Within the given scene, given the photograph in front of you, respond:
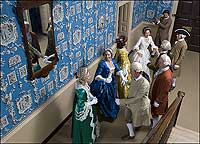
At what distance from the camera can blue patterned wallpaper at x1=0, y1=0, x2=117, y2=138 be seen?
2.96 meters

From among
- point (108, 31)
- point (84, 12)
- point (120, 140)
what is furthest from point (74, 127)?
point (108, 31)

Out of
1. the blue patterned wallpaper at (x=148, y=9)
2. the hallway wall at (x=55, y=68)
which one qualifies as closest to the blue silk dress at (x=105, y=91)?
the hallway wall at (x=55, y=68)

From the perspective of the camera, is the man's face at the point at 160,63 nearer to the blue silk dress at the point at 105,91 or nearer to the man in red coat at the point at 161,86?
the man in red coat at the point at 161,86

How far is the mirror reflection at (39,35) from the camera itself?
318 centimetres

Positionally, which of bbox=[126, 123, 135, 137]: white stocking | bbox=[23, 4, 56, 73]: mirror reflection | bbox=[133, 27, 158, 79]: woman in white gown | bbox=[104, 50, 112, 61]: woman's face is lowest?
bbox=[126, 123, 135, 137]: white stocking

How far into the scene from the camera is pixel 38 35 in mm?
3355

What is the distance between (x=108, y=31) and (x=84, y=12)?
49.2 inches

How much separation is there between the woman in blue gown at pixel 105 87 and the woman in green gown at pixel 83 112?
36 cm

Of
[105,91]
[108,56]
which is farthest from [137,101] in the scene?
[108,56]

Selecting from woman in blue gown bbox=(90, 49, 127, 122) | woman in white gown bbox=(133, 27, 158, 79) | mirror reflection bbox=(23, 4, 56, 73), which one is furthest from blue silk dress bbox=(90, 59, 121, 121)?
woman in white gown bbox=(133, 27, 158, 79)

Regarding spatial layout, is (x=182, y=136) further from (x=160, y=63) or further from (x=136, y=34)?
(x=136, y=34)

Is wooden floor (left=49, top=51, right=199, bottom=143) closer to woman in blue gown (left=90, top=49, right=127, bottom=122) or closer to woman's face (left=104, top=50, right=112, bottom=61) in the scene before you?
woman in blue gown (left=90, top=49, right=127, bottom=122)

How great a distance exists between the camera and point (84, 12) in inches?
170

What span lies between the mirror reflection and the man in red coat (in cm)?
156
